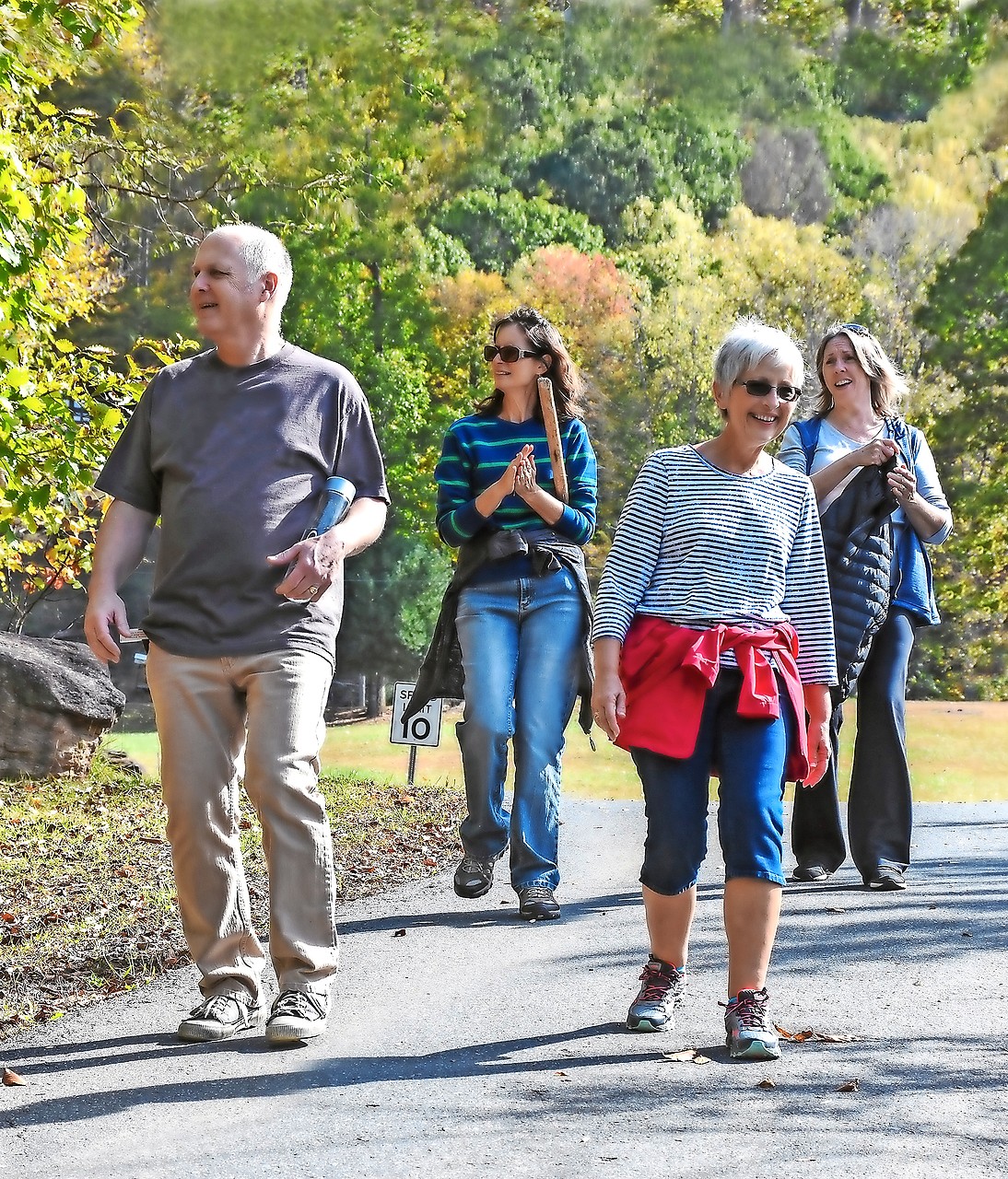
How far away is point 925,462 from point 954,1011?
310 cm

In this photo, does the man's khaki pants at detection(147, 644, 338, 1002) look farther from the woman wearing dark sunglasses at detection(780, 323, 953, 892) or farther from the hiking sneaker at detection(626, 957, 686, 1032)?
the woman wearing dark sunglasses at detection(780, 323, 953, 892)

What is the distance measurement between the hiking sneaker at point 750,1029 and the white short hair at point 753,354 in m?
1.59

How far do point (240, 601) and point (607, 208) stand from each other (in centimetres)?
4213

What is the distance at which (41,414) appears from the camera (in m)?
8.05

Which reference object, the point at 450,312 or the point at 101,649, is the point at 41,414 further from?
the point at 450,312

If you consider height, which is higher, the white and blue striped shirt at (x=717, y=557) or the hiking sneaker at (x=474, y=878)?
the white and blue striped shirt at (x=717, y=557)

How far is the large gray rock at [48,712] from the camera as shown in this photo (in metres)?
12.1

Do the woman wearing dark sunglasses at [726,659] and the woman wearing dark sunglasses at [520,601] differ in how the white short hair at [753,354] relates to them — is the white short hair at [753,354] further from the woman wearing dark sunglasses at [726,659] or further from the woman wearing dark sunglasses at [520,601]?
the woman wearing dark sunglasses at [520,601]

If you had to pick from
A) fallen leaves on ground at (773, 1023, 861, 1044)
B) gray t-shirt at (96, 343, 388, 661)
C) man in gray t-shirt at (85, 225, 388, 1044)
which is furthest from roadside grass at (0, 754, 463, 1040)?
fallen leaves on ground at (773, 1023, 861, 1044)

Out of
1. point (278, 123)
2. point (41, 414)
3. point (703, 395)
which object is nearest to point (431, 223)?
point (703, 395)

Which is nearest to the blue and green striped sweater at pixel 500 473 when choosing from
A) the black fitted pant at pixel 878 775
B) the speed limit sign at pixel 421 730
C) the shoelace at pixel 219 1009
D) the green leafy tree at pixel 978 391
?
the black fitted pant at pixel 878 775

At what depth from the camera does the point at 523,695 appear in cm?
640

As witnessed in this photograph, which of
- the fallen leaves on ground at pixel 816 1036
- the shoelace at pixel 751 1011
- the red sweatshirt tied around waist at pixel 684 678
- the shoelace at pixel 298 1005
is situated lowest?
the fallen leaves on ground at pixel 816 1036

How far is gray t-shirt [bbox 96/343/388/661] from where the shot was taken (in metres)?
4.47
